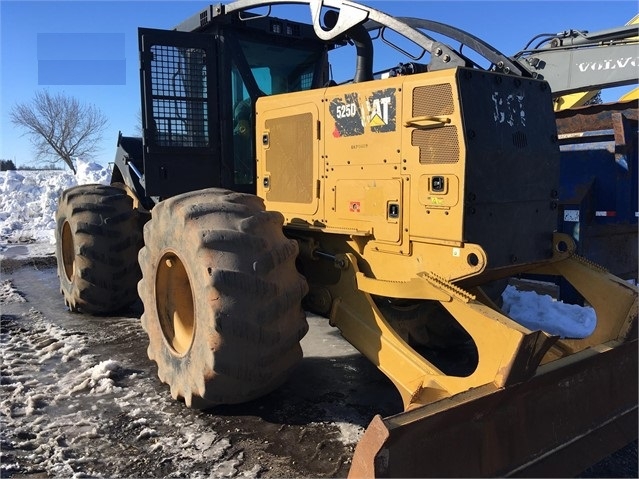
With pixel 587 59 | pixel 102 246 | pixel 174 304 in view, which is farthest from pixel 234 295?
pixel 587 59

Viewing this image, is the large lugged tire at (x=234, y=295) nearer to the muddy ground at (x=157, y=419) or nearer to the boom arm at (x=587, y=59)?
the muddy ground at (x=157, y=419)

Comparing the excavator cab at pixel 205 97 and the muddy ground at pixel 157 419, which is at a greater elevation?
the excavator cab at pixel 205 97

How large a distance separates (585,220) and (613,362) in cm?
347

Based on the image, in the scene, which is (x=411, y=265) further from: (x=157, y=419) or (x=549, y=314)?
(x=549, y=314)

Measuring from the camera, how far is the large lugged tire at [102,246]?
599 centimetres

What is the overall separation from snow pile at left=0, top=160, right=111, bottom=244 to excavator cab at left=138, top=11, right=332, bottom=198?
10.1 m

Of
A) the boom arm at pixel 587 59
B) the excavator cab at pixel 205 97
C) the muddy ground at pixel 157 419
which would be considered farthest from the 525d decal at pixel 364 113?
the boom arm at pixel 587 59

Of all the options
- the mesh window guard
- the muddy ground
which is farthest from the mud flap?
the mesh window guard

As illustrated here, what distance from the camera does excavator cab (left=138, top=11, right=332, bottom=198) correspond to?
16.7ft

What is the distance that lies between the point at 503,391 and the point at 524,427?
0.31 m

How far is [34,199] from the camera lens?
61.5 ft

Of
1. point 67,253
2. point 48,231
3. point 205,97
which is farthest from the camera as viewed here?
point 48,231

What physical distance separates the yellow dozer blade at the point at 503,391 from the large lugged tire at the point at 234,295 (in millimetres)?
580

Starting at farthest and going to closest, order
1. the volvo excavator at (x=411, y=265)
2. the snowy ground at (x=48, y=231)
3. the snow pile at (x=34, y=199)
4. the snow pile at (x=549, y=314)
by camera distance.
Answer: the snow pile at (x=34, y=199) → the snowy ground at (x=48, y=231) → the snow pile at (x=549, y=314) → the volvo excavator at (x=411, y=265)
